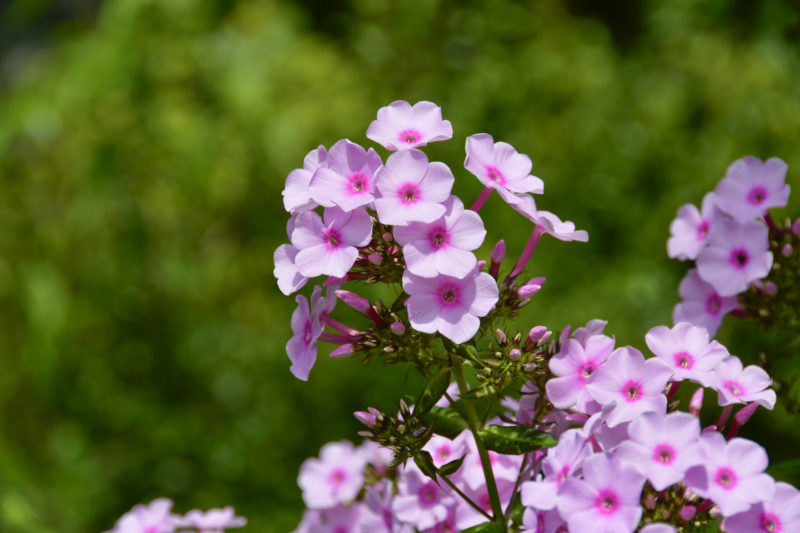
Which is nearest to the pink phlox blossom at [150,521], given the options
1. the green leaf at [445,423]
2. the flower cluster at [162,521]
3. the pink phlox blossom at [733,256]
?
the flower cluster at [162,521]

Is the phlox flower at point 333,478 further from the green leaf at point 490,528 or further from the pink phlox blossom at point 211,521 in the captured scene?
the green leaf at point 490,528

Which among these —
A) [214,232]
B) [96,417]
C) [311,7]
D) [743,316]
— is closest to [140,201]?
[214,232]

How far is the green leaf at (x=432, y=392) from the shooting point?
1.14 m

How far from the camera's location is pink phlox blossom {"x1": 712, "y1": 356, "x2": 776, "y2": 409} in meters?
1.07

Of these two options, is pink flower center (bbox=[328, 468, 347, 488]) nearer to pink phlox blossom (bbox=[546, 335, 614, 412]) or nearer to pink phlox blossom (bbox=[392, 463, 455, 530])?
pink phlox blossom (bbox=[392, 463, 455, 530])

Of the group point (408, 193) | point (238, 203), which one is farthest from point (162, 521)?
point (238, 203)

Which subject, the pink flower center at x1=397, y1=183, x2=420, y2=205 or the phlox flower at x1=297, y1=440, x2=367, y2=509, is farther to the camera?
the phlox flower at x1=297, y1=440, x2=367, y2=509

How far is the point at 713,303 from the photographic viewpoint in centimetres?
148

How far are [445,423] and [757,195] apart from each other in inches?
28.1

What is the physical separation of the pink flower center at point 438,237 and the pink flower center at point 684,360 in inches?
13.9

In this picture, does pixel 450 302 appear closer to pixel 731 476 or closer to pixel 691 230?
pixel 731 476

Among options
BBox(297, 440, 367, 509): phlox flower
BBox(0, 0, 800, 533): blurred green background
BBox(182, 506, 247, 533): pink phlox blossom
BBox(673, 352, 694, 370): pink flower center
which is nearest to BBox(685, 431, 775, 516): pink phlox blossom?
BBox(673, 352, 694, 370): pink flower center

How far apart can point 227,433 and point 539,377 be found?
2.65 meters

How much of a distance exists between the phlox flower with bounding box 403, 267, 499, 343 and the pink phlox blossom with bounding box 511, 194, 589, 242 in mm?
122
